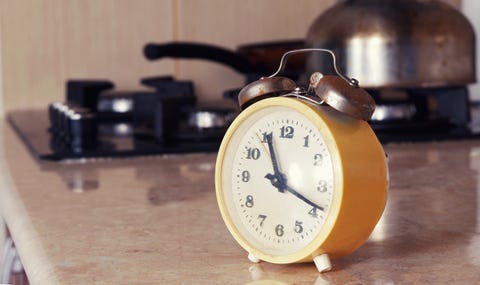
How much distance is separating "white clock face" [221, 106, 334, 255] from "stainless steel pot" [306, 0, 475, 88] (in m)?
0.63

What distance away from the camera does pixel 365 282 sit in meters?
0.55

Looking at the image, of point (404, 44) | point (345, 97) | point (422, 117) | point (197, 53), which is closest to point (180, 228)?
point (345, 97)

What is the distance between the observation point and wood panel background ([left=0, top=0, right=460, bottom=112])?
1.75 m

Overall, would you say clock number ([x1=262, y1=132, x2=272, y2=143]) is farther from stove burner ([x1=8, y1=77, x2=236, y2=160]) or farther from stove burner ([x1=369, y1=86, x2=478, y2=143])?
stove burner ([x1=369, y1=86, x2=478, y2=143])

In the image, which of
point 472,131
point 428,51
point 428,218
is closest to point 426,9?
point 428,51

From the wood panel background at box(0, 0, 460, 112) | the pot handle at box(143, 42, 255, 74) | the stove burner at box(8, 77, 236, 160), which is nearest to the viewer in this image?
the stove burner at box(8, 77, 236, 160)

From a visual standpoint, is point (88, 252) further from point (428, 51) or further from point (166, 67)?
point (166, 67)

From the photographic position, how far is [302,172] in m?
0.60

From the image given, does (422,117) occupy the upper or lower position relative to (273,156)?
lower

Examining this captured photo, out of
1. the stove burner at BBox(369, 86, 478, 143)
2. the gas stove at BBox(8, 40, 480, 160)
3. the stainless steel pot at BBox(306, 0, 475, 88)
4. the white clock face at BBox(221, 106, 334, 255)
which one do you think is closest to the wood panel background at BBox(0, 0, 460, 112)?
the gas stove at BBox(8, 40, 480, 160)

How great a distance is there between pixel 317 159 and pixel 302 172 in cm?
2

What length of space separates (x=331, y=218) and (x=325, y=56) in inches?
29.4

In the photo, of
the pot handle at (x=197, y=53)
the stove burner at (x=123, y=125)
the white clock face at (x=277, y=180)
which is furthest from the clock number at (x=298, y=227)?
the pot handle at (x=197, y=53)

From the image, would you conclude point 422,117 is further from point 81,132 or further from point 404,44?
point 81,132
